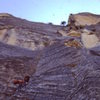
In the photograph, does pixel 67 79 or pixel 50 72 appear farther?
pixel 50 72

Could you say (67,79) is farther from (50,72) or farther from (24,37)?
(24,37)

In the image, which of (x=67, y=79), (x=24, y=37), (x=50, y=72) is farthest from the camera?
(x=24, y=37)

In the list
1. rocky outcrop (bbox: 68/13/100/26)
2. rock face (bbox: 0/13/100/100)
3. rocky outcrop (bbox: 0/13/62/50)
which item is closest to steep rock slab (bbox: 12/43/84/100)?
rock face (bbox: 0/13/100/100)

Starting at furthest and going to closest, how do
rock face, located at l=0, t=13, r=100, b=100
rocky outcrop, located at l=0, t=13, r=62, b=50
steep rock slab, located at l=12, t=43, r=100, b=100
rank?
rocky outcrop, located at l=0, t=13, r=62, b=50 → rock face, located at l=0, t=13, r=100, b=100 → steep rock slab, located at l=12, t=43, r=100, b=100

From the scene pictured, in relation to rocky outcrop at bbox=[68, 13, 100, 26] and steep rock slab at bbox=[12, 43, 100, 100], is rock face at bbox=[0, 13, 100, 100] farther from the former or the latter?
rocky outcrop at bbox=[68, 13, 100, 26]

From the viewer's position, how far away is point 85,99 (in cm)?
934

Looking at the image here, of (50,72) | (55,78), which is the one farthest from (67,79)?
(50,72)

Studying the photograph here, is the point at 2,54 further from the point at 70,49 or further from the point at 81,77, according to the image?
the point at 81,77

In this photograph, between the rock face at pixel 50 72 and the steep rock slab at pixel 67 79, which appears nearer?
the steep rock slab at pixel 67 79

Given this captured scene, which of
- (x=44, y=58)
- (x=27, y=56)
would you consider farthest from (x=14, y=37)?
(x=44, y=58)

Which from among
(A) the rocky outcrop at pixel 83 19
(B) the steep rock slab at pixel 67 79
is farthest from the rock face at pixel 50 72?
(A) the rocky outcrop at pixel 83 19

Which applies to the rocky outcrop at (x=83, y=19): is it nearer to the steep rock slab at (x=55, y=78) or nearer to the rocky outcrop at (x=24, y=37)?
the rocky outcrop at (x=24, y=37)

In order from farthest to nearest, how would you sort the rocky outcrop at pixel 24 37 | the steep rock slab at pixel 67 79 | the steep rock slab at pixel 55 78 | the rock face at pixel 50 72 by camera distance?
the rocky outcrop at pixel 24 37 → the steep rock slab at pixel 55 78 → the rock face at pixel 50 72 → the steep rock slab at pixel 67 79

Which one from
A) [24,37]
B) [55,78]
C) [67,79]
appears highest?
[24,37]
